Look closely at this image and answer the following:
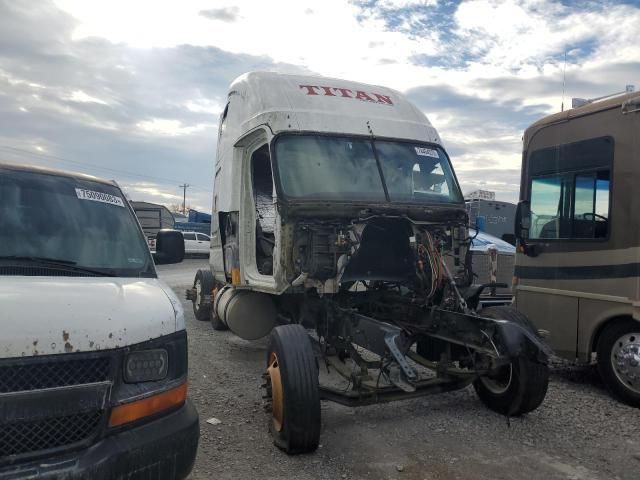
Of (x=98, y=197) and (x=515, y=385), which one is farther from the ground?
(x=98, y=197)

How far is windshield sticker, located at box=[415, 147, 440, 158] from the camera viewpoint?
6129mm

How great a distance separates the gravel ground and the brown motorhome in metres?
0.65

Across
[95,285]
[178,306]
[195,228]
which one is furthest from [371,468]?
[195,228]

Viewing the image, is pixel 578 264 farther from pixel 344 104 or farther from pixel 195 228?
pixel 195 228

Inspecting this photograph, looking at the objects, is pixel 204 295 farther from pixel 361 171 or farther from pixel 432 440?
pixel 432 440

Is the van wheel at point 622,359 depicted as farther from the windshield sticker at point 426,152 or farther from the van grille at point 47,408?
the van grille at point 47,408

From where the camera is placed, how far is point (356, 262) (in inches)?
217

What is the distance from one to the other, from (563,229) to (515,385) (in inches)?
104

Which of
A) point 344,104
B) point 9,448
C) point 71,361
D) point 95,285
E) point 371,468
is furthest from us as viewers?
point 344,104

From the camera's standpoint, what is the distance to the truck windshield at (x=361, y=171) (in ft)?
18.0

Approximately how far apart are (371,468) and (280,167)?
2975 millimetres

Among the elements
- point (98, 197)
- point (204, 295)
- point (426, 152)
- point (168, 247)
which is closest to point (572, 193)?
point (426, 152)

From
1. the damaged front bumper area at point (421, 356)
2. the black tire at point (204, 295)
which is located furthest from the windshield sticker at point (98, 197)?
the black tire at point (204, 295)

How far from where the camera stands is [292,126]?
5816mm
